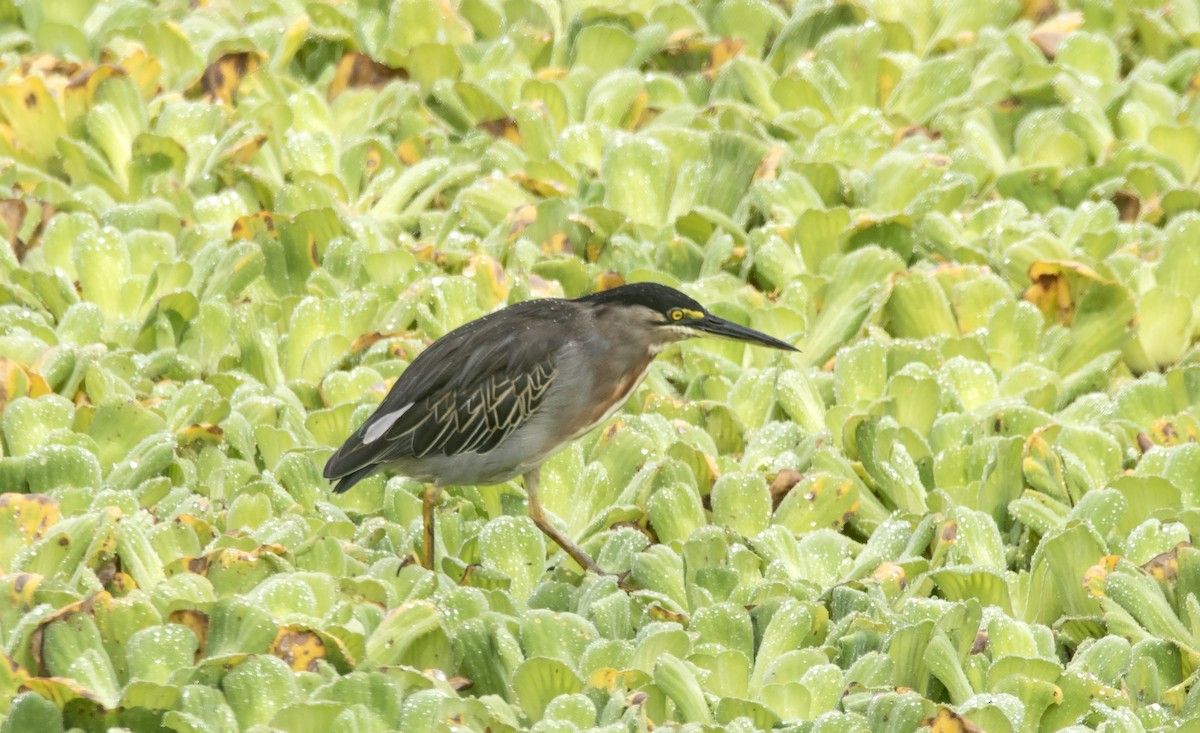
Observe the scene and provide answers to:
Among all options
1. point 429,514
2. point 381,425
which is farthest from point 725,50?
point 429,514

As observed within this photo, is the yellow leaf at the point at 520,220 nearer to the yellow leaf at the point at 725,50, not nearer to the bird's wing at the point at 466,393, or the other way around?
the bird's wing at the point at 466,393

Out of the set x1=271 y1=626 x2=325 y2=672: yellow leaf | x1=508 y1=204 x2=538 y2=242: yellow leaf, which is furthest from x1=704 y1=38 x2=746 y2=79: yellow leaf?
x1=271 y1=626 x2=325 y2=672: yellow leaf

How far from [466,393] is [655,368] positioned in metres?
0.86

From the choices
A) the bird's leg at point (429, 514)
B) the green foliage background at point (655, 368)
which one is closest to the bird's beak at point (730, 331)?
the green foliage background at point (655, 368)

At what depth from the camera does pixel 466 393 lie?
4891mm

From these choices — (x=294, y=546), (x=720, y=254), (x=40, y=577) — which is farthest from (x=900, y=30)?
(x=40, y=577)

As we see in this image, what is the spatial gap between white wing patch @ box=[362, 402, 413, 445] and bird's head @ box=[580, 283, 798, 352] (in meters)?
0.66

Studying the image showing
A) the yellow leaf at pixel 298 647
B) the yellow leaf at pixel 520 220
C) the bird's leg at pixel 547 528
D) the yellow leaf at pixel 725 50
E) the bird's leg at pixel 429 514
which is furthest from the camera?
the yellow leaf at pixel 725 50

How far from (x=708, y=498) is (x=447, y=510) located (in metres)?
0.73

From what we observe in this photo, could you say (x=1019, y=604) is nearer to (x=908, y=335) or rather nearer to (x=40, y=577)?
(x=908, y=335)

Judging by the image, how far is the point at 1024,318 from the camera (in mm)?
5551

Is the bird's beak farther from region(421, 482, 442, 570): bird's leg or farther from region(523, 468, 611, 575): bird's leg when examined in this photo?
region(421, 482, 442, 570): bird's leg

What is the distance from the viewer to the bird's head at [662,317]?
16.3 feet

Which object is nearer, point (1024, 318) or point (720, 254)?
point (1024, 318)
